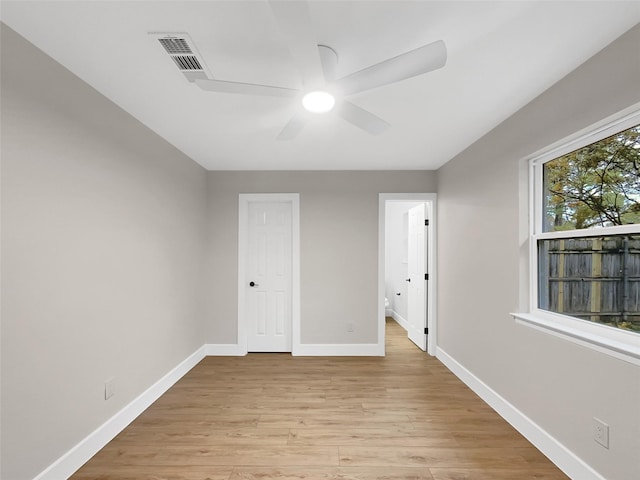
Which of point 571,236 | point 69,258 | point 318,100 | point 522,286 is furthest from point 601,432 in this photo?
point 69,258

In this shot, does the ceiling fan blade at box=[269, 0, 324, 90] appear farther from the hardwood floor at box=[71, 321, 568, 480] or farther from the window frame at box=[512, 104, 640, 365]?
the hardwood floor at box=[71, 321, 568, 480]

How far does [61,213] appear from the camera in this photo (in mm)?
1819

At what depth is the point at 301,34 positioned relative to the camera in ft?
3.99

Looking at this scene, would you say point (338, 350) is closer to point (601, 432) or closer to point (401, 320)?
point (401, 320)

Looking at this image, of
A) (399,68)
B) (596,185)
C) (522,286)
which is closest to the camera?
(399,68)

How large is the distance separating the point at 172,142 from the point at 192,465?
2.69m

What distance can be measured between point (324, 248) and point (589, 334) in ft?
9.03

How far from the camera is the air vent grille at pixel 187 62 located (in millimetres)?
1703

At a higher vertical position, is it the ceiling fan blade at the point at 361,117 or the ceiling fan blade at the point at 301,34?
the ceiling fan blade at the point at 301,34

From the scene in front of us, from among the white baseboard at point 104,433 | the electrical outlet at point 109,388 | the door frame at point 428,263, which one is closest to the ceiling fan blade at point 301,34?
the electrical outlet at point 109,388

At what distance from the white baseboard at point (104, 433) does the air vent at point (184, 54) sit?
7.40 feet

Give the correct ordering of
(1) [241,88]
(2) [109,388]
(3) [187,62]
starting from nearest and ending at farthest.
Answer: (1) [241,88]
(3) [187,62]
(2) [109,388]

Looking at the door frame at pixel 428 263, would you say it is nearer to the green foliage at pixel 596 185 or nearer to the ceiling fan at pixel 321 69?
the green foliage at pixel 596 185

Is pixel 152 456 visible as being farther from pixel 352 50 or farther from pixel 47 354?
pixel 352 50
